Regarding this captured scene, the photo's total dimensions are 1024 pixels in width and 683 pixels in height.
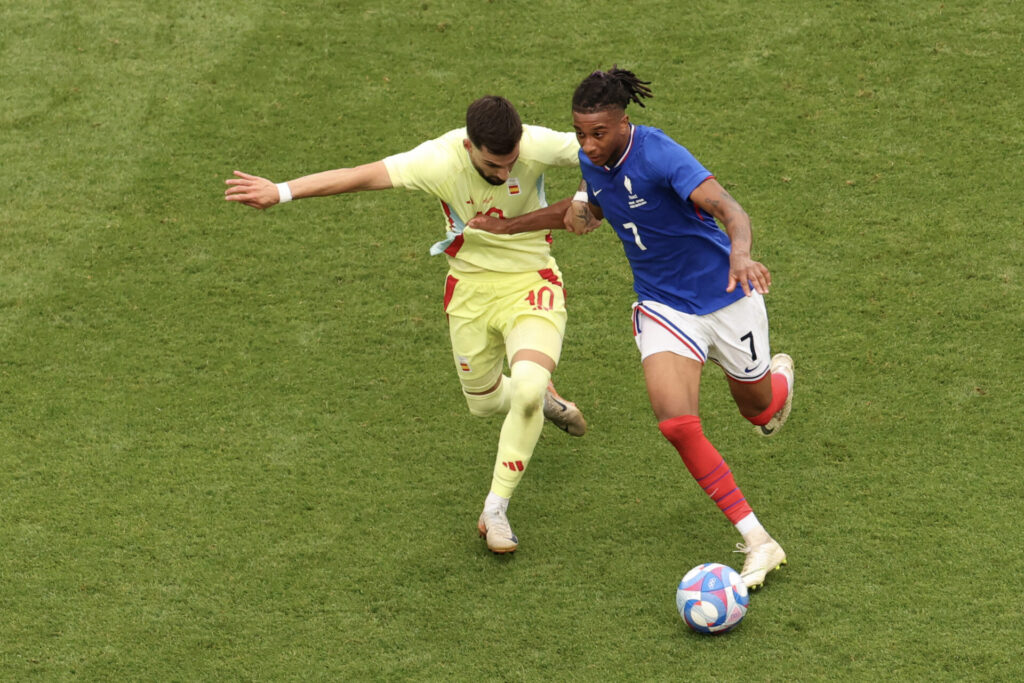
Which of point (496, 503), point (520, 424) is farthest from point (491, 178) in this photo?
point (496, 503)

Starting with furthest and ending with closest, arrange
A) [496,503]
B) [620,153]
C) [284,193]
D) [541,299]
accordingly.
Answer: [541,299] → [496,503] → [284,193] → [620,153]

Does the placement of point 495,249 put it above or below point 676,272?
below

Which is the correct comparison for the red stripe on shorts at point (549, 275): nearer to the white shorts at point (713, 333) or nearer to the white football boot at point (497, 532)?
the white shorts at point (713, 333)

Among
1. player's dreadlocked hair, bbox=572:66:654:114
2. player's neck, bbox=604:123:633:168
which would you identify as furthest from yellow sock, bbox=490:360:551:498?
player's dreadlocked hair, bbox=572:66:654:114

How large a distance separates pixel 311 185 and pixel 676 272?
5.90 ft

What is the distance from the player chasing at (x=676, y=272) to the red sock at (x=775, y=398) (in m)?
0.26

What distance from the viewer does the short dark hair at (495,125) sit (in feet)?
19.6

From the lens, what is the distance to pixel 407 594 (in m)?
6.13

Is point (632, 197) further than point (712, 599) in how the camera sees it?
Yes

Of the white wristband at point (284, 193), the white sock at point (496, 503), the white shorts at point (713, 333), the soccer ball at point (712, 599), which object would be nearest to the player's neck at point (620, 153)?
the white shorts at point (713, 333)

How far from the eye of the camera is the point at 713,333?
6.12 metres

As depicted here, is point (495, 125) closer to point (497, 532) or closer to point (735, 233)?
point (735, 233)

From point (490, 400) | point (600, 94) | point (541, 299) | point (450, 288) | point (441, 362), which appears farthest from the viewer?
point (441, 362)

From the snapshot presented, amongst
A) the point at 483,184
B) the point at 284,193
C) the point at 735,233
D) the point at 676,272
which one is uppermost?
the point at 735,233
